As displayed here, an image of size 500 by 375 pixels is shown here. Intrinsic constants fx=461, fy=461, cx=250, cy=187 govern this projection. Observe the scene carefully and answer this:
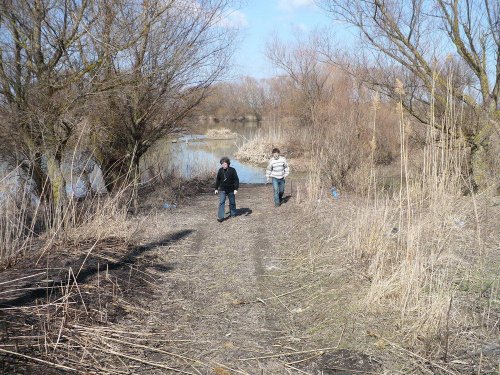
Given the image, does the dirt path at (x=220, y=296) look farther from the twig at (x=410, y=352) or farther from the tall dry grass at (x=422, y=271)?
the tall dry grass at (x=422, y=271)

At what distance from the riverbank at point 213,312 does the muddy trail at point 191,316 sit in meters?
0.01

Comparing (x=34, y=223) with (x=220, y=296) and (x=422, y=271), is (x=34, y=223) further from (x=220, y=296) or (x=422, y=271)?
(x=422, y=271)

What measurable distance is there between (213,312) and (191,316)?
0.25 metres

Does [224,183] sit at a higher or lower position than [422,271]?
higher

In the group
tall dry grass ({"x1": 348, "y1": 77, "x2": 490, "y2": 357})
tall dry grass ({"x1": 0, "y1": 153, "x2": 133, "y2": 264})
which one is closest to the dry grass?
tall dry grass ({"x1": 0, "y1": 153, "x2": 133, "y2": 264})

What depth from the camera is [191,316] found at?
16.1 feet

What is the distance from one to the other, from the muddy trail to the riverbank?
0.01m

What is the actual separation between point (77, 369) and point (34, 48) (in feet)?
19.5

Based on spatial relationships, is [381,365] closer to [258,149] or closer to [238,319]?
[238,319]

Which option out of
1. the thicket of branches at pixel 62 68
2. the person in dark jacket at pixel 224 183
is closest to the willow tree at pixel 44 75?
the thicket of branches at pixel 62 68

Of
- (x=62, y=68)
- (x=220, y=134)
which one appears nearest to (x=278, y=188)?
(x=62, y=68)

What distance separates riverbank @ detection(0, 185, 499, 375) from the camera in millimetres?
3781

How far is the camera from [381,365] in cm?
375

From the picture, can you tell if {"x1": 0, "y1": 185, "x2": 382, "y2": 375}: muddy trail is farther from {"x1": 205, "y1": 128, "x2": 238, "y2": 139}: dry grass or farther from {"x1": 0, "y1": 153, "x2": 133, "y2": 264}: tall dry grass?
{"x1": 205, "y1": 128, "x2": 238, "y2": 139}: dry grass
